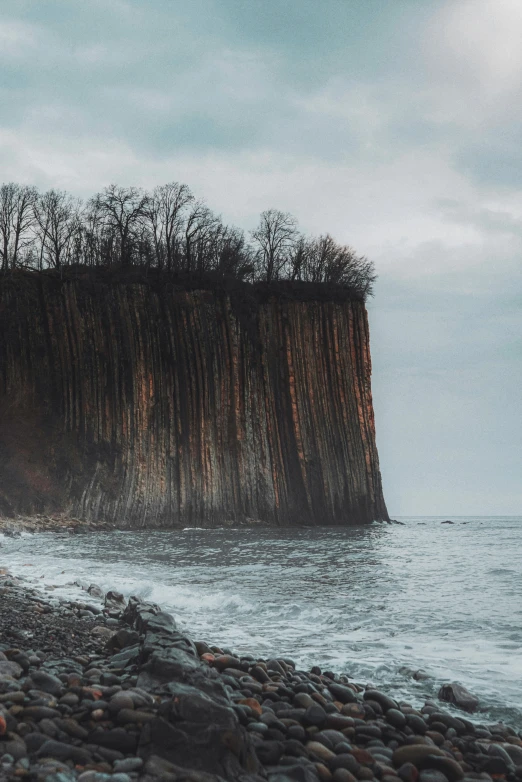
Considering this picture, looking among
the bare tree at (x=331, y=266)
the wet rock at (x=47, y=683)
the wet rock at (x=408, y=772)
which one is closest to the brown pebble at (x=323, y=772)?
the wet rock at (x=408, y=772)

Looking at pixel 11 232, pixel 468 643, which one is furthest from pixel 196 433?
pixel 468 643

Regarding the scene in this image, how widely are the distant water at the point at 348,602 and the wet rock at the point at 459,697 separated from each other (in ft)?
0.36

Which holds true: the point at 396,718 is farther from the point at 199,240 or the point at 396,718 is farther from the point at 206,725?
the point at 199,240

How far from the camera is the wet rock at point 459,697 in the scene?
189 inches

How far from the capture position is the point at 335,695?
15.3 feet

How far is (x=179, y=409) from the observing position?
3412cm

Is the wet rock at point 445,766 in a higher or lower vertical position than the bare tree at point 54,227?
lower

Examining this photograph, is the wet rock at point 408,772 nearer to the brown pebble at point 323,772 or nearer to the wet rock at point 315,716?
the brown pebble at point 323,772

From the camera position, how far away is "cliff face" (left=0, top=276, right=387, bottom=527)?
31.7m

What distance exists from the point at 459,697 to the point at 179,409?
2989 centimetres

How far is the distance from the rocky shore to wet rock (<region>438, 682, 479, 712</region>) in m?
0.25

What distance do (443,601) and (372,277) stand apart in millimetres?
33802

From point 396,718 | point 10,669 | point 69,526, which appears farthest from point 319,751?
point 69,526

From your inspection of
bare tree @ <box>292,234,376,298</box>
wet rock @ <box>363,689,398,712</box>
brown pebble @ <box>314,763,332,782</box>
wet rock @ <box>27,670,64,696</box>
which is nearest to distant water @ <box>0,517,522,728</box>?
wet rock @ <box>363,689,398,712</box>
